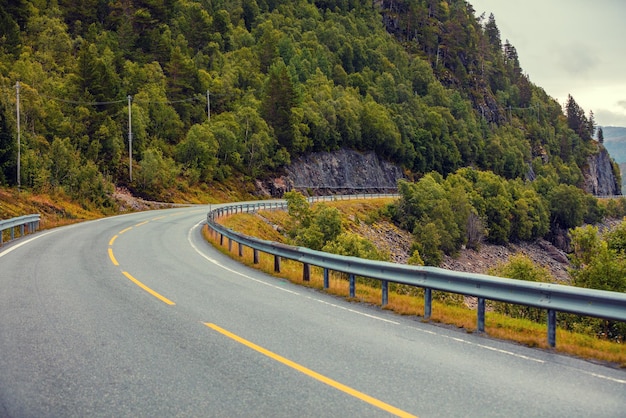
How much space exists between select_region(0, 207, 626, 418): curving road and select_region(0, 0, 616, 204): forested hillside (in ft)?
103

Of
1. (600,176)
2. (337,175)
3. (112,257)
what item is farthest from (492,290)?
(600,176)

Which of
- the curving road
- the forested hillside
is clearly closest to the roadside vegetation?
the curving road

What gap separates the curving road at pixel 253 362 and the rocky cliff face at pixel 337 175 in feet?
205

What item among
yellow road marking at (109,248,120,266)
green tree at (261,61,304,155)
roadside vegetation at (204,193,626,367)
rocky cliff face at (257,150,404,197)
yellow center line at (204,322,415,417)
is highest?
green tree at (261,61,304,155)

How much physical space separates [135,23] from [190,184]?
186ft

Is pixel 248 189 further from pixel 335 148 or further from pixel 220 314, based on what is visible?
pixel 220 314

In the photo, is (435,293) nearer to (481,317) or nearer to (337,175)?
(481,317)

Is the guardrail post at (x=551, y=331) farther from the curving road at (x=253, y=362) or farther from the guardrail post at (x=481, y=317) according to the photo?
the guardrail post at (x=481, y=317)

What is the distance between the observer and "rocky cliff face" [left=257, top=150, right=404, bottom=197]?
77.4 meters

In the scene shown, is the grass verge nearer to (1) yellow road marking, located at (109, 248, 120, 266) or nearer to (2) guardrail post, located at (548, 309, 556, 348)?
(2) guardrail post, located at (548, 309, 556, 348)

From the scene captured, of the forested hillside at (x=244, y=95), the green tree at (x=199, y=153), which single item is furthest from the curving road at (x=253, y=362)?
the green tree at (x=199, y=153)

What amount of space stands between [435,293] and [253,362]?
14086 millimetres

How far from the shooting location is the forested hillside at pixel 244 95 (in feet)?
174

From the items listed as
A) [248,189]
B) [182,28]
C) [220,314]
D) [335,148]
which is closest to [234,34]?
[182,28]
